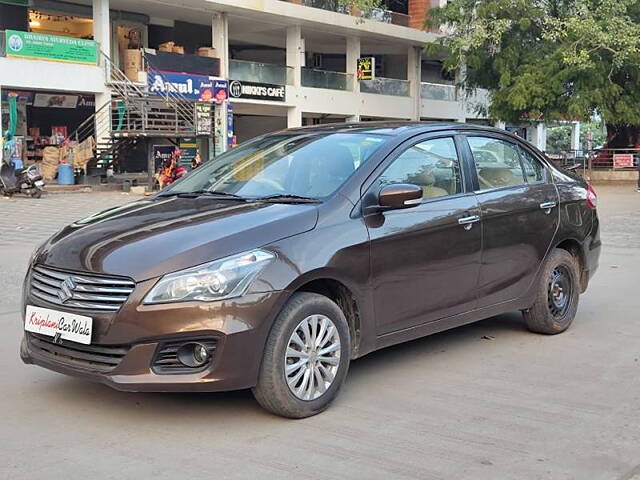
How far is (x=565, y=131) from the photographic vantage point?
93250 millimetres

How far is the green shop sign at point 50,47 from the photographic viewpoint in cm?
2330

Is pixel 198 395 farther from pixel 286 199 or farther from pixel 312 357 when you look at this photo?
pixel 286 199

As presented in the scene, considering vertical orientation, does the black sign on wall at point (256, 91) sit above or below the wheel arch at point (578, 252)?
above

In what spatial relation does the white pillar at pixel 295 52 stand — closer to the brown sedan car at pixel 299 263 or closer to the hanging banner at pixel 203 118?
the hanging banner at pixel 203 118

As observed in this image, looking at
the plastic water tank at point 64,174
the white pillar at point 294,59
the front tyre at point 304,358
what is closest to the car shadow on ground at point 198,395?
the front tyre at point 304,358

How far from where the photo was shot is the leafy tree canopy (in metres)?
25.5

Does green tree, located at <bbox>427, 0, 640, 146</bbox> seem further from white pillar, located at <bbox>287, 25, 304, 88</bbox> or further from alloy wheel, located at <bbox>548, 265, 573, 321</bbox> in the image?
alloy wheel, located at <bbox>548, 265, 573, 321</bbox>

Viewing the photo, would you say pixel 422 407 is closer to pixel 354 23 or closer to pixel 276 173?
pixel 276 173

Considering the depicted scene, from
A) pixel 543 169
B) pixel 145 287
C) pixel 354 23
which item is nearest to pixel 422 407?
pixel 145 287

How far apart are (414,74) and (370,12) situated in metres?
5.58

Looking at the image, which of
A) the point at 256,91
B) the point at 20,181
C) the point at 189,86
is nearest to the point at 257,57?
the point at 256,91

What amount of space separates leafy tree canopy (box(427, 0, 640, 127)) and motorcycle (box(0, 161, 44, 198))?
15.9 m

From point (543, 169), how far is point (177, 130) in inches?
815

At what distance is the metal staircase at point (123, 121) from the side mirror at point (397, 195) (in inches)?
817
